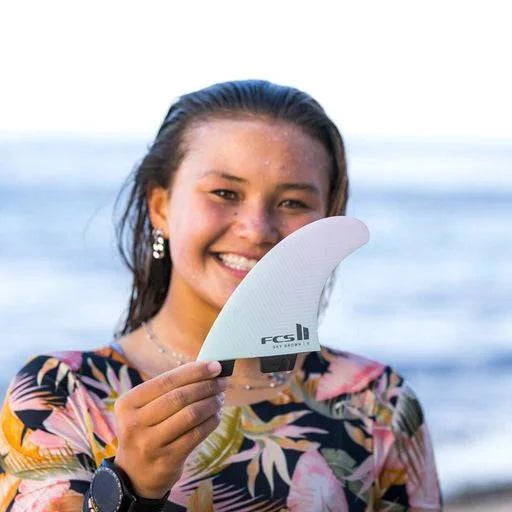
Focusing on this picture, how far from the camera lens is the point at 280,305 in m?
2.05

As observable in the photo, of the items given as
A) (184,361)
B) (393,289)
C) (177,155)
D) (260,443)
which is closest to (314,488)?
(260,443)

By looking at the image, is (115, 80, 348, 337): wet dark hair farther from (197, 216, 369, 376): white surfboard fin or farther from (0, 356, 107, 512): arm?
(197, 216, 369, 376): white surfboard fin

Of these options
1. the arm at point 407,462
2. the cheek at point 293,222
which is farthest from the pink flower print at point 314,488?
the cheek at point 293,222

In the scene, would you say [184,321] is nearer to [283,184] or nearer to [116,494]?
[283,184]

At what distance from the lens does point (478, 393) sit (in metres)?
8.55

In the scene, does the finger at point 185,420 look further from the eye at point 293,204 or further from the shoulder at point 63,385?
the eye at point 293,204

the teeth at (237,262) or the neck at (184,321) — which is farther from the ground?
the teeth at (237,262)

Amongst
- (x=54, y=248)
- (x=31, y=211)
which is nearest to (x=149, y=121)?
(x=31, y=211)

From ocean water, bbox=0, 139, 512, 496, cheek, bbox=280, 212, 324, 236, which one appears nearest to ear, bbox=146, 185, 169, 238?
cheek, bbox=280, 212, 324, 236

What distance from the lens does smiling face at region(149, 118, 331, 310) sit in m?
2.51

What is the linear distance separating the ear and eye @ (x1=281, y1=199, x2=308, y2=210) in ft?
1.08

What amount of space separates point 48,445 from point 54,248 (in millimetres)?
10728

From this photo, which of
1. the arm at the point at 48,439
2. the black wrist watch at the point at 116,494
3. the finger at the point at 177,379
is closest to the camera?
the finger at the point at 177,379

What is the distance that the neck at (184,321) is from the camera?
8.72 ft
